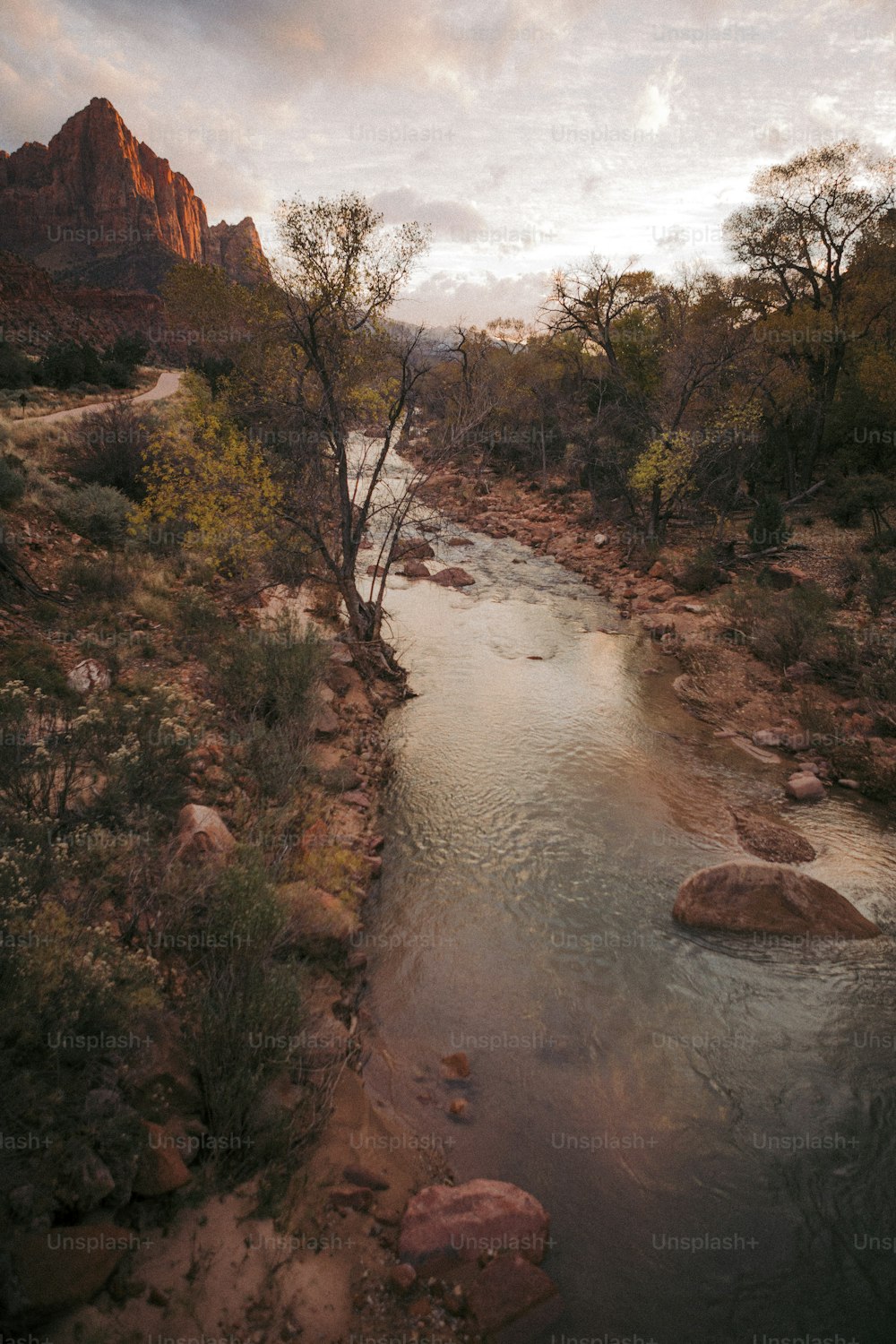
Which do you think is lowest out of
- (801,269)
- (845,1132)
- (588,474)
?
(845,1132)

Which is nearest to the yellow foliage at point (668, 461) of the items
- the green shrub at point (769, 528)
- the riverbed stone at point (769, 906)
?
the green shrub at point (769, 528)

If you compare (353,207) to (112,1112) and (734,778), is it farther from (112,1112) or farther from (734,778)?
(112,1112)

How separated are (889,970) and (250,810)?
6.98 metres

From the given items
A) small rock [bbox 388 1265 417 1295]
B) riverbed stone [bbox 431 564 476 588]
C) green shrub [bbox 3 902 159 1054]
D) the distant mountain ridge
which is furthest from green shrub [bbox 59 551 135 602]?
the distant mountain ridge

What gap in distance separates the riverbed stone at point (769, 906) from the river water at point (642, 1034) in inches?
7.9

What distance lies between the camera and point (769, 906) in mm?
7031

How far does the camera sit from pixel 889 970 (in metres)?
6.56

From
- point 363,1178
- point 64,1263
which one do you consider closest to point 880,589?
point 363,1178

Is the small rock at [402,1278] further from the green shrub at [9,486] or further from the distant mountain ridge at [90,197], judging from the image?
the distant mountain ridge at [90,197]

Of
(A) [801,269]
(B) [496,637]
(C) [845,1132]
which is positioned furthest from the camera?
(A) [801,269]

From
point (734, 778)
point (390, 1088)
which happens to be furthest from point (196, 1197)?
point (734, 778)

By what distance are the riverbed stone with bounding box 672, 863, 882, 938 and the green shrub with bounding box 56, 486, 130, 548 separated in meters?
12.8

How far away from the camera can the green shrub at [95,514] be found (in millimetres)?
13109

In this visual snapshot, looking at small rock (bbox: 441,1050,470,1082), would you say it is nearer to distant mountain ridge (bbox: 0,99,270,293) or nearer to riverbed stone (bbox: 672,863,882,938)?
riverbed stone (bbox: 672,863,882,938)
